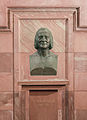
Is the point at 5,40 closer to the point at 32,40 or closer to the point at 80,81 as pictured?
the point at 32,40

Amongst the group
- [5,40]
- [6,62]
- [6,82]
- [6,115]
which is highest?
[5,40]

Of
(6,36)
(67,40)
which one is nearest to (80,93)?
(67,40)

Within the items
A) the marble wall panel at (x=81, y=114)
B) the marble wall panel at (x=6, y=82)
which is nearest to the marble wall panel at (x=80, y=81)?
the marble wall panel at (x=81, y=114)

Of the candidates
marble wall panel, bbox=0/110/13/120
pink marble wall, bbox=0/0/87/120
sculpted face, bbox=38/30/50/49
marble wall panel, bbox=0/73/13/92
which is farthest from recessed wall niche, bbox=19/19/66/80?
marble wall panel, bbox=0/110/13/120

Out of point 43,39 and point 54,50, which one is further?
point 54,50

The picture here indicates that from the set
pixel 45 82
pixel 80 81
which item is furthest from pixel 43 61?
pixel 80 81

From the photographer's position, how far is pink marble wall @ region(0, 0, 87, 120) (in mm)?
3838

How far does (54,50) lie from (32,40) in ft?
1.82

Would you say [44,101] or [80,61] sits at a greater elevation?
[80,61]

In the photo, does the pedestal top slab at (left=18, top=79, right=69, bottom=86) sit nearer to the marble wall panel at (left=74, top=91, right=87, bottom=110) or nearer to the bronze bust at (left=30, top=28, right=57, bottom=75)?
the bronze bust at (left=30, top=28, right=57, bottom=75)

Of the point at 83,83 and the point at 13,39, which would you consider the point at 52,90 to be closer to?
the point at 83,83

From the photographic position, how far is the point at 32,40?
387cm

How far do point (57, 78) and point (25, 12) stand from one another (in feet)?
5.48

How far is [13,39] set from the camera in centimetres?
385
